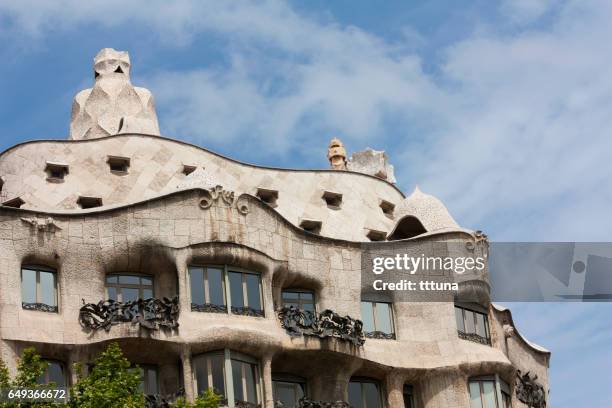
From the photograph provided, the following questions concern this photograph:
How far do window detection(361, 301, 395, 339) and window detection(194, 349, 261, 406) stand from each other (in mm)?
4852

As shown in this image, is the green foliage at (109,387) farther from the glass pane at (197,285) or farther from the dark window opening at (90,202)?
the dark window opening at (90,202)

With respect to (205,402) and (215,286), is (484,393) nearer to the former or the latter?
(215,286)

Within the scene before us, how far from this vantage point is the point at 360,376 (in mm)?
47094

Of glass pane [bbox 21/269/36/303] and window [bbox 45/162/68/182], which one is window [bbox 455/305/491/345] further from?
glass pane [bbox 21/269/36/303]

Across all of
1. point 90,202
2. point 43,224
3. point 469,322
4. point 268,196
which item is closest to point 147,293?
point 43,224

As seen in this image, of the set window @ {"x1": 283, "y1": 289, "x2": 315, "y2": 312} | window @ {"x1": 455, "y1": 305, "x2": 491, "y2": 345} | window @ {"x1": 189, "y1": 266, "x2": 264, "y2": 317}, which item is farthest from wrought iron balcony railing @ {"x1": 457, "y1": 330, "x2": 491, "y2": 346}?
window @ {"x1": 189, "y1": 266, "x2": 264, "y2": 317}

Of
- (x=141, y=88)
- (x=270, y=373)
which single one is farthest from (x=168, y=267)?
(x=141, y=88)

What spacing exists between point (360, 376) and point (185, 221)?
688 centimetres

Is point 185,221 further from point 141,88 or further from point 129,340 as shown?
point 141,88

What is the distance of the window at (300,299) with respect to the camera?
4712 centimetres

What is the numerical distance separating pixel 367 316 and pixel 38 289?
9.93 meters

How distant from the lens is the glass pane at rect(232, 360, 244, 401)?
1711 inches

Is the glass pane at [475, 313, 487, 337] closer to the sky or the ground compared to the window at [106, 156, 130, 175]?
closer to the ground

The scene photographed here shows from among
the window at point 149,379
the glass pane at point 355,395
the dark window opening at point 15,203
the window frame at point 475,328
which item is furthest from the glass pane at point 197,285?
the window frame at point 475,328
